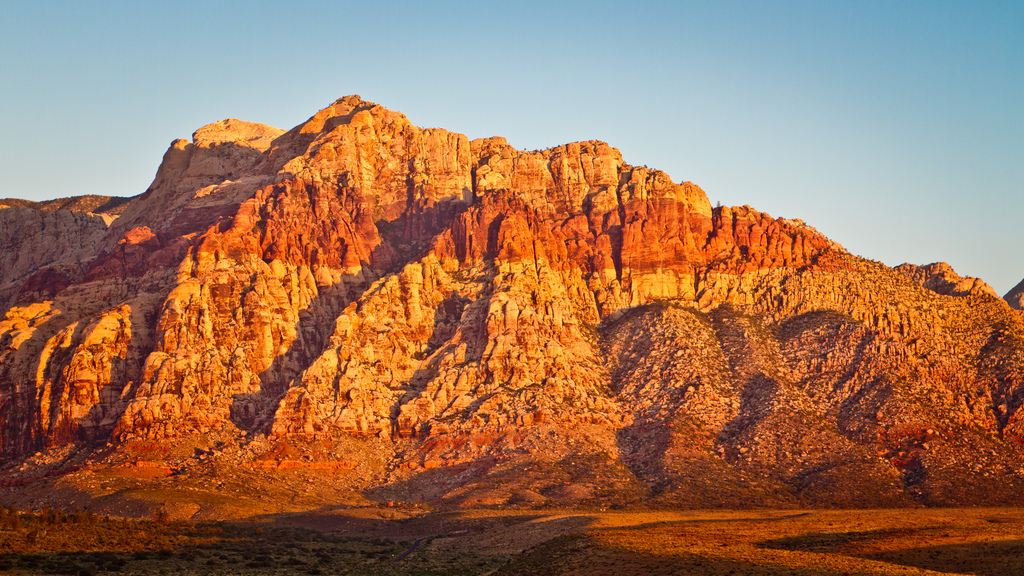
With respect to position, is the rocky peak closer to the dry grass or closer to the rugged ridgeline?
the rugged ridgeline

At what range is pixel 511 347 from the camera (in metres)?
151

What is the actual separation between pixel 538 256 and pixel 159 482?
2769 inches

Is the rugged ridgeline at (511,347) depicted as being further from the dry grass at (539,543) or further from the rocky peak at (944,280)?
the dry grass at (539,543)

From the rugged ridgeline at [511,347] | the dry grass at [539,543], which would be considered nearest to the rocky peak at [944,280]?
the rugged ridgeline at [511,347]

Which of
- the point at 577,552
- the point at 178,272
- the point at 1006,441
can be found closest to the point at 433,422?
the point at 178,272

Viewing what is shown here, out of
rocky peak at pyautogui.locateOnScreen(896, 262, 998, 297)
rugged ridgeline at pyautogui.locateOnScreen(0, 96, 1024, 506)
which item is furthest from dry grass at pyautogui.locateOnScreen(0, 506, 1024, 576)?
rocky peak at pyautogui.locateOnScreen(896, 262, 998, 297)

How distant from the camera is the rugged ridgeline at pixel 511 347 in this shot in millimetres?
134750

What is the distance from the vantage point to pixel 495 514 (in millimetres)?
116938

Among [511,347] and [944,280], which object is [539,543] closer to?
[511,347]

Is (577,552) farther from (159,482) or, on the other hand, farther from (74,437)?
(74,437)

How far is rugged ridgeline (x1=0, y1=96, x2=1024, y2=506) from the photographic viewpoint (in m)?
Result: 135

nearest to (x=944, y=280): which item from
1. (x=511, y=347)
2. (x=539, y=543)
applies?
(x=511, y=347)

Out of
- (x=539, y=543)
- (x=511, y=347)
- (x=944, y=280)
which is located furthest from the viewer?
(x=944, y=280)

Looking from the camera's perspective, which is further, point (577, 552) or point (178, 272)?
point (178, 272)
